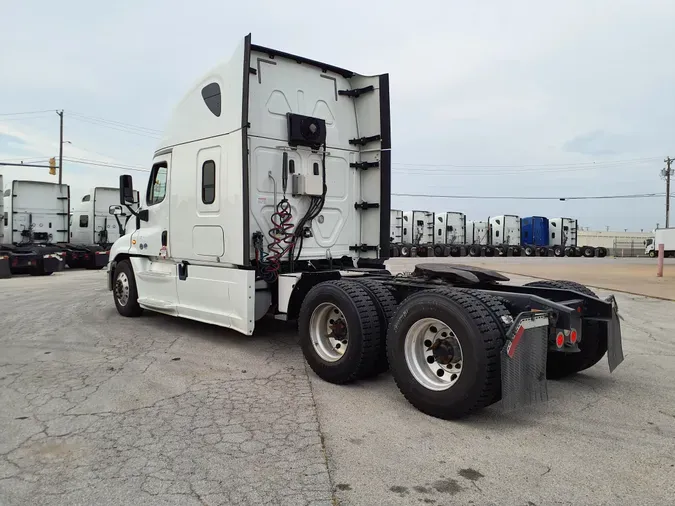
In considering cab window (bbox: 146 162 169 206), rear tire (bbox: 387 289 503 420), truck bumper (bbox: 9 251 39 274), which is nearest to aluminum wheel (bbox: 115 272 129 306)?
cab window (bbox: 146 162 169 206)

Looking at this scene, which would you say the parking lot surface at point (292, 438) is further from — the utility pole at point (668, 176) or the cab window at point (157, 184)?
the utility pole at point (668, 176)

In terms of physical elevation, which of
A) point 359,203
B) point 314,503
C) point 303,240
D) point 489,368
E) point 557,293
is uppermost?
point 359,203

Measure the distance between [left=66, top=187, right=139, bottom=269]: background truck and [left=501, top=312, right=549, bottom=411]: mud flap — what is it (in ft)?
68.3

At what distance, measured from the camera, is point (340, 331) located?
17.0ft

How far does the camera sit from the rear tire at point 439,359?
12.3 ft

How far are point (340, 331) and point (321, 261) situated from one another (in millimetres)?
2156

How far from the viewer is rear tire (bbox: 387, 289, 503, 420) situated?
12.3ft

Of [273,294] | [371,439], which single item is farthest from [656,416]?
[273,294]

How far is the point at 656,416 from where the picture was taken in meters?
4.18

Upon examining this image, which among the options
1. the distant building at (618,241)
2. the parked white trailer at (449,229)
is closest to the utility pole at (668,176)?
the distant building at (618,241)

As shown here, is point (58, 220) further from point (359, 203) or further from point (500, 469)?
point (500, 469)

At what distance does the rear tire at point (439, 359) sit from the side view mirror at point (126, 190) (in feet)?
17.8

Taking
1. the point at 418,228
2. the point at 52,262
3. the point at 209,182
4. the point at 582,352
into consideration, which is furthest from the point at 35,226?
the point at 418,228

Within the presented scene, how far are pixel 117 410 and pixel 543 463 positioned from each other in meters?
3.34
